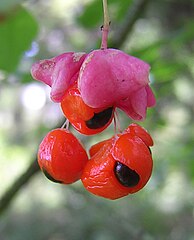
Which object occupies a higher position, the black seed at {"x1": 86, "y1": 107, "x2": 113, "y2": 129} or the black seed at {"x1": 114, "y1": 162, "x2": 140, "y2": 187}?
the black seed at {"x1": 86, "y1": 107, "x2": 113, "y2": 129}

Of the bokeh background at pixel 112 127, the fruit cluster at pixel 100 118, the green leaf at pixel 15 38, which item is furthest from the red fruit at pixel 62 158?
the green leaf at pixel 15 38

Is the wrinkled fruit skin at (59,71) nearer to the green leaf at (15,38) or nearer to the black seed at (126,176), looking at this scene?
the black seed at (126,176)

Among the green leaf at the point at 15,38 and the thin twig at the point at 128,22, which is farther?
the thin twig at the point at 128,22

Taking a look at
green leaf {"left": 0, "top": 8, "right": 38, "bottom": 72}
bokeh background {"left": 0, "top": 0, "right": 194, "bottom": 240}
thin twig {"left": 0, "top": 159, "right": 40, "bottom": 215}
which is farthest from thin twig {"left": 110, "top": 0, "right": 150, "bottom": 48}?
thin twig {"left": 0, "top": 159, "right": 40, "bottom": 215}

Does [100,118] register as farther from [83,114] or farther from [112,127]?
[112,127]

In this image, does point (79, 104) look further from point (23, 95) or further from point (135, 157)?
point (23, 95)

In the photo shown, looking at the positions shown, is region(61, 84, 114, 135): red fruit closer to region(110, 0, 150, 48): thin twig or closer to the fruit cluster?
the fruit cluster

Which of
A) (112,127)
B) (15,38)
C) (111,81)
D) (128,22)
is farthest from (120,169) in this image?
(112,127)
